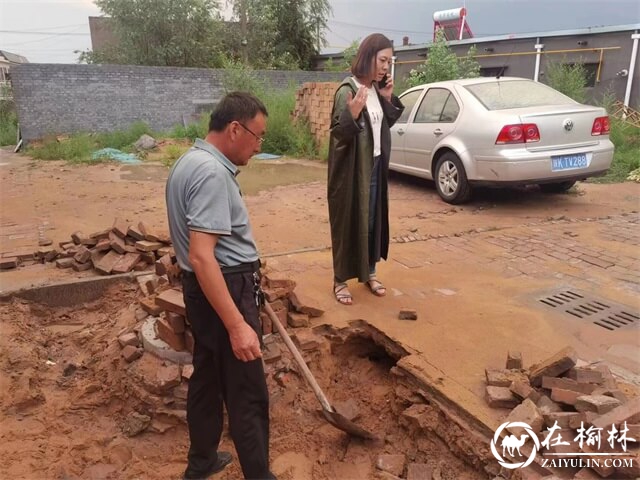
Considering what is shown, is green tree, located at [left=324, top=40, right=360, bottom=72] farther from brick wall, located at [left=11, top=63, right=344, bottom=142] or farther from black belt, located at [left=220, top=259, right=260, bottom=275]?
black belt, located at [left=220, top=259, right=260, bottom=275]

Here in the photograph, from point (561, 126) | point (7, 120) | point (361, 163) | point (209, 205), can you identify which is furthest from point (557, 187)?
point (7, 120)

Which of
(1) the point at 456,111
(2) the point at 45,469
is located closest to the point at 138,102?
(1) the point at 456,111

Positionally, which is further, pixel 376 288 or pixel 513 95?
pixel 513 95

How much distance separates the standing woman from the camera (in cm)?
342

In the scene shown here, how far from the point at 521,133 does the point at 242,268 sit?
4.96m

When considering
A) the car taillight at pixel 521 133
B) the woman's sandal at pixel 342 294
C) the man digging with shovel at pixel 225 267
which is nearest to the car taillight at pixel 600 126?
the car taillight at pixel 521 133

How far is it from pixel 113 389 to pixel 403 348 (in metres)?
1.77

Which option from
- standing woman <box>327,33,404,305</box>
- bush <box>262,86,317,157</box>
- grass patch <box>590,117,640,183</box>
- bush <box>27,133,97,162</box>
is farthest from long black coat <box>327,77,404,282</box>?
bush <box>27,133,97,162</box>

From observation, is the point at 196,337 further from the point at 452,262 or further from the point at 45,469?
the point at 452,262

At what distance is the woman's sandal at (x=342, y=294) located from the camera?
365 centimetres

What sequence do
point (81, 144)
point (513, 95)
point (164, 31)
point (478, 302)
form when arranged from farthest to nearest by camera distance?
point (164, 31)
point (81, 144)
point (513, 95)
point (478, 302)

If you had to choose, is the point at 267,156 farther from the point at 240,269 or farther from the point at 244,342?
the point at 244,342

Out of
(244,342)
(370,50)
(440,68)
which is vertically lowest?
(244,342)

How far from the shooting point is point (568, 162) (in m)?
6.14
